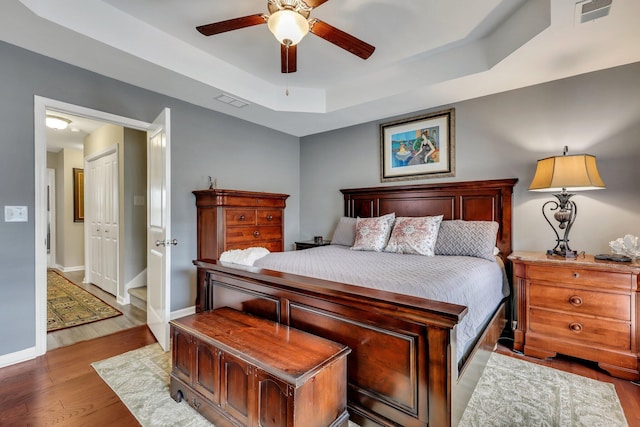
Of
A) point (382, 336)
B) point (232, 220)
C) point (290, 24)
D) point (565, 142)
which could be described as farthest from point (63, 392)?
point (565, 142)

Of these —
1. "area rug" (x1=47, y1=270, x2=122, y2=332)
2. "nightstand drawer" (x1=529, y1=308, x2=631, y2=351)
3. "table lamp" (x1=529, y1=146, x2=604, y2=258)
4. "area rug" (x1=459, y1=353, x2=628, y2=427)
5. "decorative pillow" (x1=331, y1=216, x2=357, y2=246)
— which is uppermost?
"table lamp" (x1=529, y1=146, x2=604, y2=258)

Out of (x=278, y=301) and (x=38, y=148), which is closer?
(x=278, y=301)

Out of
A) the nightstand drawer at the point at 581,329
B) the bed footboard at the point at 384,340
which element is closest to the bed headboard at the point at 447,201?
the nightstand drawer at the point at 581,329

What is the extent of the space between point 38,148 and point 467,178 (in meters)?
4.00

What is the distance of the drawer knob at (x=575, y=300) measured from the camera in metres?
2.27

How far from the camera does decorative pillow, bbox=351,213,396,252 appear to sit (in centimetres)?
309

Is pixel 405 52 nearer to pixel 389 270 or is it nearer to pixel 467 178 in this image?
pixel 467 178

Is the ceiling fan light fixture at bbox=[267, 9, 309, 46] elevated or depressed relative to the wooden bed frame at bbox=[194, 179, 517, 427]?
elevated

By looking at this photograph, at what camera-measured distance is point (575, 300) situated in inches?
89.8

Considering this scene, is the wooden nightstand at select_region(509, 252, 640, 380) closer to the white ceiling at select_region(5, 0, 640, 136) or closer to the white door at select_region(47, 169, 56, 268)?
the white ceiling at select_region(5, 0, 640, 136)

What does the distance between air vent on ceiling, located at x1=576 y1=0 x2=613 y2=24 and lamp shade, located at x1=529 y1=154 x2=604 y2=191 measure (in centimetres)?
98

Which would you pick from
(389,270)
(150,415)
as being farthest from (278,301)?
(150,415)

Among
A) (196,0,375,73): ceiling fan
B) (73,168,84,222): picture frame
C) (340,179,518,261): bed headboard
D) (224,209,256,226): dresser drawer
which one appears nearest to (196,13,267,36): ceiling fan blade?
(196,0,375,73): ceiling fan

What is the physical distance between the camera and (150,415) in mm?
1719
